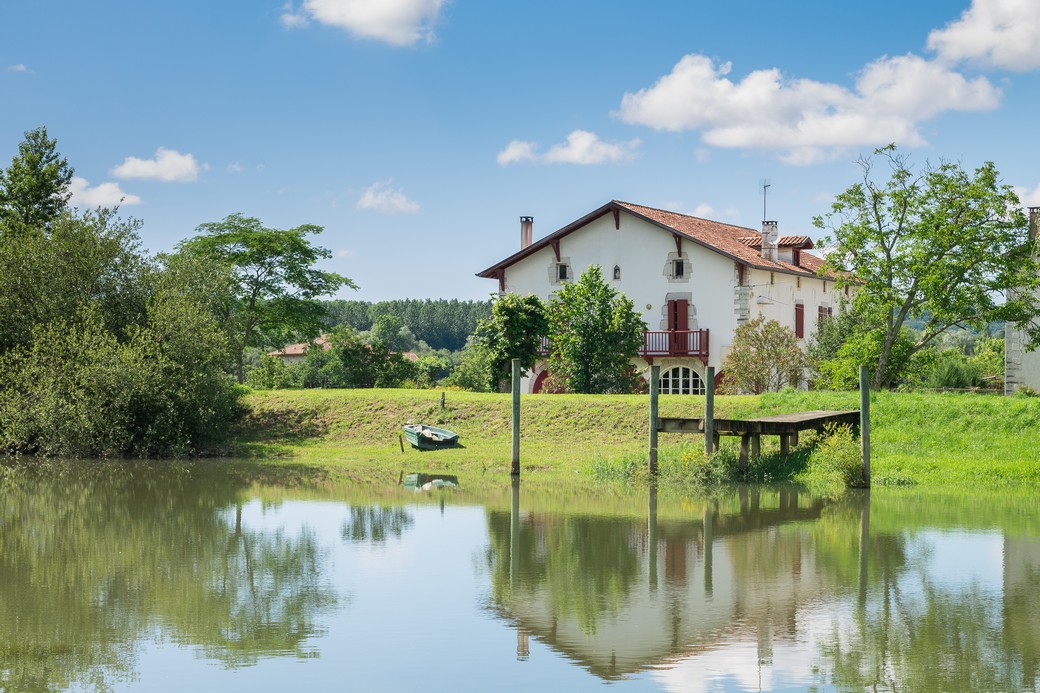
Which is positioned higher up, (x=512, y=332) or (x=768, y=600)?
(x=512, y=332)

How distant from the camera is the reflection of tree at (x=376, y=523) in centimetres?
1800

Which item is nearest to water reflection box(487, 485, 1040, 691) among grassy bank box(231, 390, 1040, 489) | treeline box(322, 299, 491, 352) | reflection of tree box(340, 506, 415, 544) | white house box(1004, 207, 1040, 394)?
reflection of tree box(340, 506, 415, 544)

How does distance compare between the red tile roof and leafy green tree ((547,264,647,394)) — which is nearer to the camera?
leafy green tree ((547,264,647,394))

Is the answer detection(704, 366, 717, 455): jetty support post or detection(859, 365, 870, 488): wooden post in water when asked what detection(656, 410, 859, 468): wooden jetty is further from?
detection(859, 365, 870, 488): wooden post in water

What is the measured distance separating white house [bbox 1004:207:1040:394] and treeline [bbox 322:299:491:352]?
11651 cm

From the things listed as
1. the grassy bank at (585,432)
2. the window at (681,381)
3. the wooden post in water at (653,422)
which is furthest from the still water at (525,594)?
the window at (681,381)

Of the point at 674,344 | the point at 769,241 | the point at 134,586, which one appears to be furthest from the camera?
the point at 769,241

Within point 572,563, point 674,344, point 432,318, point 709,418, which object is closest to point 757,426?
point 709,418

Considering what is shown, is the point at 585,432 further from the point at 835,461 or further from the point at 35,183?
the point at 35,183

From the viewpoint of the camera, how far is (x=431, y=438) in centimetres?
3212

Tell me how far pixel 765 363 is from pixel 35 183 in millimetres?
28251

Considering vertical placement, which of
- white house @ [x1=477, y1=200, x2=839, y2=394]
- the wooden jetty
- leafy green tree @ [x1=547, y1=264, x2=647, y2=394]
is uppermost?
white house @ [x1=477, y1=200, x2=839, y2=394]

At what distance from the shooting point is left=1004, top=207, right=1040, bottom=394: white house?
3472cm

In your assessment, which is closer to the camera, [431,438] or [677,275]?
[431,438]
